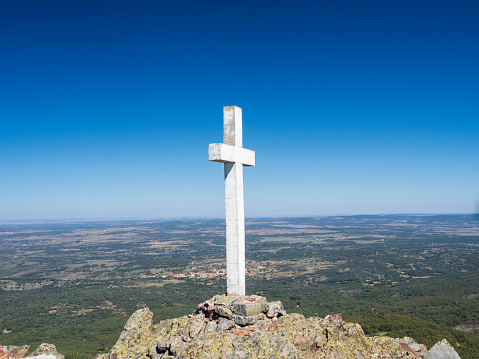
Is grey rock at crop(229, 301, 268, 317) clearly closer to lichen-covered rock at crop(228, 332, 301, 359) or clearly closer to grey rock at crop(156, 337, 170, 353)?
lichen-covered rock at crop(228, 332, 301, 359)

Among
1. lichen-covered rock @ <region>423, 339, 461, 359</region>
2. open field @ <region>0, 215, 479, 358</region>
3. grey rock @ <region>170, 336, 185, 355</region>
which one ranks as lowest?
open field @ <region>0, 215, 479, 358</region>

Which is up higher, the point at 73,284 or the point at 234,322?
the point at 234,322

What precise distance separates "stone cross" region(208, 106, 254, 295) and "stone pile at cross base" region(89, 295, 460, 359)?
77cm

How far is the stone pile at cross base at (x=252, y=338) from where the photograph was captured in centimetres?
917

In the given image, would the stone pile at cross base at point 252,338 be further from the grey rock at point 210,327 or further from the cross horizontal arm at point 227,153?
the cross horizontal arm at point 227,153

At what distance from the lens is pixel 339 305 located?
64.2 m

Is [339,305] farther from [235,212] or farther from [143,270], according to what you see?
[143,270]

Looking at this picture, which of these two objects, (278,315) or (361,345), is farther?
(278,315)

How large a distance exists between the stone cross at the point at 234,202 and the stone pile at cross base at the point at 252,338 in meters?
0.77

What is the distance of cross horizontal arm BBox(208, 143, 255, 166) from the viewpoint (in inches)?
465

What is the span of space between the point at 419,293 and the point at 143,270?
278 feet

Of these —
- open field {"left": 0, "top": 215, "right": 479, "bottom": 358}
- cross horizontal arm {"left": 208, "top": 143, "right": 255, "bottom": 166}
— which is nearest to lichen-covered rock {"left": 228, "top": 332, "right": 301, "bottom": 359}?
cross horizontal arm {"left": 208, "top": 143, "right": 255, "bottom": 166}

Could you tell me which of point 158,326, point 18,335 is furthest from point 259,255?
point 158,326

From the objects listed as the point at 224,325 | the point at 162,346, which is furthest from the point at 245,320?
the point at 162,346
